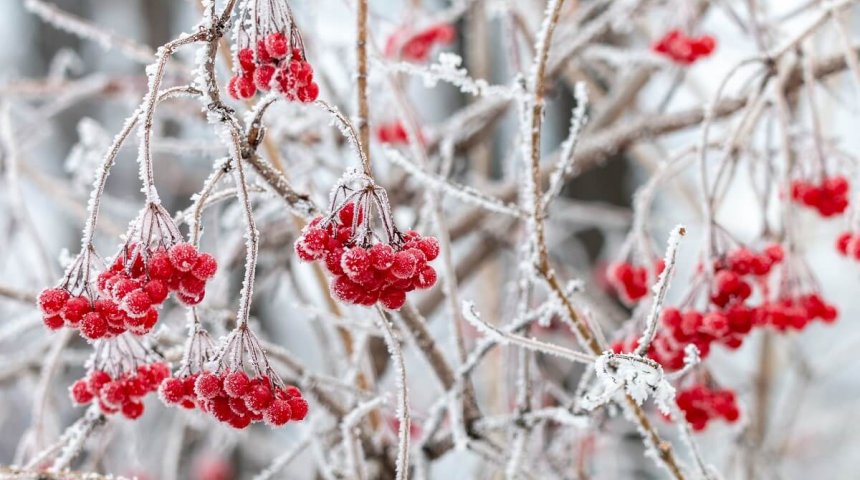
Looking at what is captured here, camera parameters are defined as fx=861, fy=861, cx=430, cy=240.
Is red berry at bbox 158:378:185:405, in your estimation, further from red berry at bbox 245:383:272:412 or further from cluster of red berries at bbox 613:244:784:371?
cluster of red berries at bbox 613:244:784:371

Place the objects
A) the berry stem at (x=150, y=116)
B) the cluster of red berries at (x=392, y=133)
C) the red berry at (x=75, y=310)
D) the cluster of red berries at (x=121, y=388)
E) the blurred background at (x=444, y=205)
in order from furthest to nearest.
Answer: the cluster of red berries at (x=392, y=133) → the blurred background at (x=444, y=205) → the cluster of red berries at (x=121, y=388) → the red berry at (x=75, y=310) → the berry stem at (x=150, y=116)

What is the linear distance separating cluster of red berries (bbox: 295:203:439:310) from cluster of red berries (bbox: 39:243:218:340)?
0.12 meters

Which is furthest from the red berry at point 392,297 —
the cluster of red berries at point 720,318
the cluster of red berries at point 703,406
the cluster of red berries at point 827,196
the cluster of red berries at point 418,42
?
the cluster of red berries at point 418,42

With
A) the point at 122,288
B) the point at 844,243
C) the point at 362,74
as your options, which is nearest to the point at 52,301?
the point at 122,288

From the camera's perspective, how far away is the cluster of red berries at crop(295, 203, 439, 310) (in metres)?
0.93

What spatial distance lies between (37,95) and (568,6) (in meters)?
1.68

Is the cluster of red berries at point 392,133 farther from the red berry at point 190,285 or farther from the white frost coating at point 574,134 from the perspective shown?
the red berry at point 190,285

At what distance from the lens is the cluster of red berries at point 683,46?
1988 millimetres

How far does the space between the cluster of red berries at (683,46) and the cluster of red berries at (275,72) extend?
1248mm

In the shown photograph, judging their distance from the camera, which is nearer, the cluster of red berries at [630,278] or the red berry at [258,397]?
the red berry at [258,397]

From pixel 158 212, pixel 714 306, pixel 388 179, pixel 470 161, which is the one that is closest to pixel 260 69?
pixel 158 212

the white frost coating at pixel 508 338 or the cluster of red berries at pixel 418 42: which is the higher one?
the cluster of red berries at pixel 418 42

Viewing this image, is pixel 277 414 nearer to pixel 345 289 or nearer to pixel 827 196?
pixel 345 289

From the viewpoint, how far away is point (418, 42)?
2.48m
